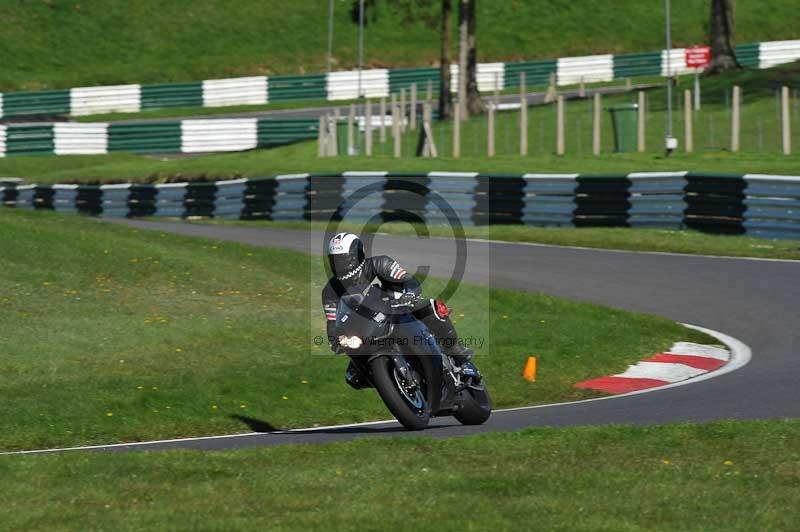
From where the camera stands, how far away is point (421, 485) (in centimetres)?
852

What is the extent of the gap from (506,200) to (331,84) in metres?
35.3

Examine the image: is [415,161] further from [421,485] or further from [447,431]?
[421,485]

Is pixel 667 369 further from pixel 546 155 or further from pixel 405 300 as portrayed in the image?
pixel 546 155

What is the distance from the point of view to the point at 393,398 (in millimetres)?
10500

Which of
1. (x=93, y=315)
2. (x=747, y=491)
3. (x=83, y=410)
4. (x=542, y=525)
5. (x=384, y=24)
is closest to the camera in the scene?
(x=542, y=525)

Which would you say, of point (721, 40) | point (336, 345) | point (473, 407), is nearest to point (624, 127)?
point (721, 40)

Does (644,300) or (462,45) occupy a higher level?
(462,45)

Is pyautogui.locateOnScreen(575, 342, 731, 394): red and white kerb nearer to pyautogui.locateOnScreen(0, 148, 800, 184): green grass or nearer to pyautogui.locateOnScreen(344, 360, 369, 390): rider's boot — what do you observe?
pyautogui.locateOnScreen(344, 360, 369, 390): rider's boot

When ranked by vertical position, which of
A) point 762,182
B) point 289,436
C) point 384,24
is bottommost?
point 289,436

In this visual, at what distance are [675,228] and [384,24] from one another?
4692 cm

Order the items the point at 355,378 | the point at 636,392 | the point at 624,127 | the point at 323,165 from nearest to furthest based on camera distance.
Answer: the point at 355,378 → the point at 636,392 → the point at 323,165 → the point at 624,127

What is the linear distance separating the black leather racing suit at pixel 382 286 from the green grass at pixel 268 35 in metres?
51.5

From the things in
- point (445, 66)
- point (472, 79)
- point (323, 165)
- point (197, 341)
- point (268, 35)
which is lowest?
point (197, 341)

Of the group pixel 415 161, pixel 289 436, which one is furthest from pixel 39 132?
pixel 289 436
